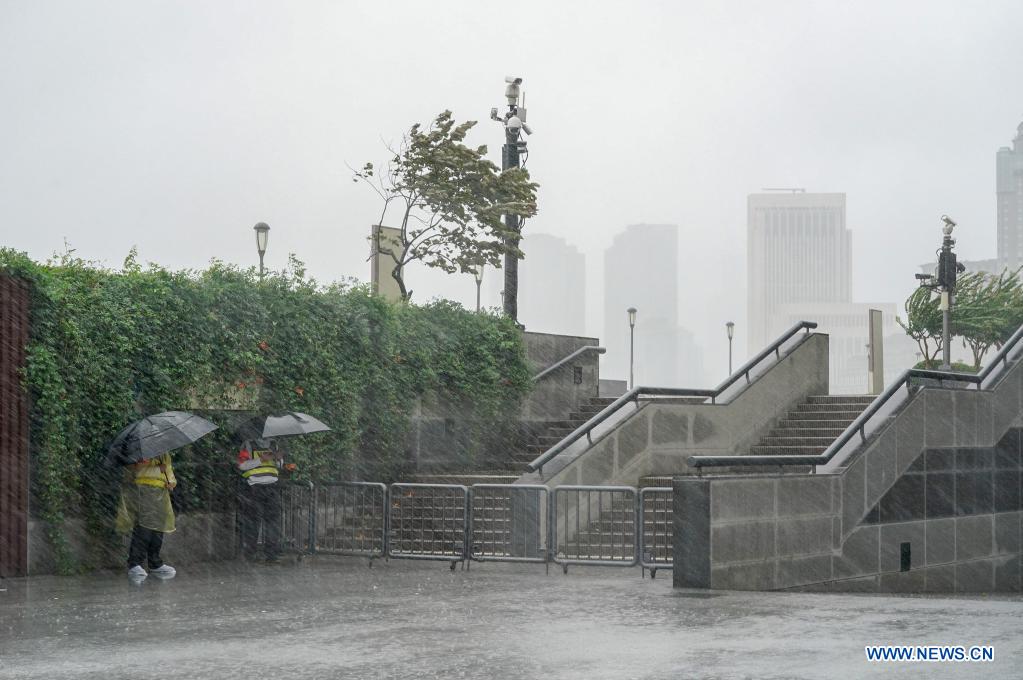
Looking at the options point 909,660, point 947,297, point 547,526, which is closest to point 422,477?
point 547,526

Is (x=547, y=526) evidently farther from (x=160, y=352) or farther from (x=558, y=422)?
(x=558, y=422)

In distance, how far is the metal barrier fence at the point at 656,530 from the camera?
49.8 ft

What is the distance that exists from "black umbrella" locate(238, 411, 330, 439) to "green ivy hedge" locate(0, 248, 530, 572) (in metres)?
0.84

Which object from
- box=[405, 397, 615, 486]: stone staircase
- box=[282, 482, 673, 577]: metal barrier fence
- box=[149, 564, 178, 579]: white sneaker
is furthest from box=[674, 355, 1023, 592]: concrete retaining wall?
box=[149, 564, 178, 579]: white sneaker

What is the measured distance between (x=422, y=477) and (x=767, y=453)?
5.68m

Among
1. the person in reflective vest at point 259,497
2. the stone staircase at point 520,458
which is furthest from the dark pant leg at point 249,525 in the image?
the stone staircase at point 520,458

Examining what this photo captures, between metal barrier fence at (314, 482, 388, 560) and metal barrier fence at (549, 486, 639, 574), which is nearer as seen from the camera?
metal barrier fence at (549, 486, 639, 574)

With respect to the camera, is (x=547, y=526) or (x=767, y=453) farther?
(x=767, y=453)

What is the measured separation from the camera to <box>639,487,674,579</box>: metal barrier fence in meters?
15.2

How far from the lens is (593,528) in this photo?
17.6 m

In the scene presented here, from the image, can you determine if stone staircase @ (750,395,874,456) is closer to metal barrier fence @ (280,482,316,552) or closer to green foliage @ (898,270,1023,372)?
metal barrier fence @ (280,482,316,552)

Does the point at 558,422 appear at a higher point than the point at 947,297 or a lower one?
lower

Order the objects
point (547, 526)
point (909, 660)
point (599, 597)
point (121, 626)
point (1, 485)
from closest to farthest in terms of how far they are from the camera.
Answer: point (909, 660) < point (121, 626) < point (599, 597) < point (1, 485) < point (547, 526)

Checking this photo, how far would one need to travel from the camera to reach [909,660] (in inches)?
Result: 361
